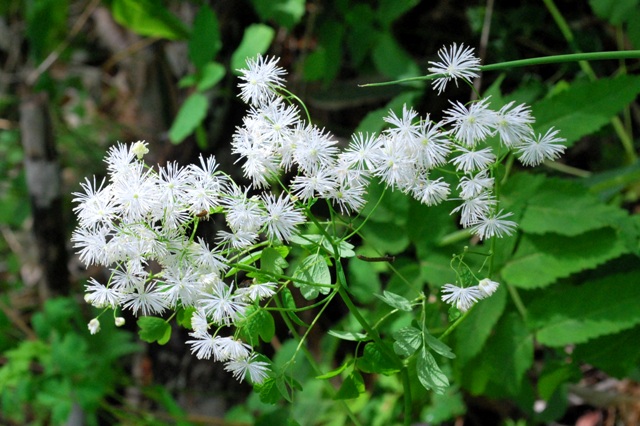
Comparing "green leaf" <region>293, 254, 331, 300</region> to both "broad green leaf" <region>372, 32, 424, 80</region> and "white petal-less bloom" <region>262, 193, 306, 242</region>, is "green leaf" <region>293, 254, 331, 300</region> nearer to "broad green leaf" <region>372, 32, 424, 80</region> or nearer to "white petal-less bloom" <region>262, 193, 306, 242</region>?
"white petal-less bloom" <region>262, 193, 306, 242</region>

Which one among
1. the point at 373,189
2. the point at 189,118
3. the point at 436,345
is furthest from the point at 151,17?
the point at 436,345

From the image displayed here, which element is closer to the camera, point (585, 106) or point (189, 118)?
point (585, 106)

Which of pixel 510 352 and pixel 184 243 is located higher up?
pixel 184 243

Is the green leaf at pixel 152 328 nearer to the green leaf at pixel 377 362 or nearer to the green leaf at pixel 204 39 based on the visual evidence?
the green leaf at pixel 377 362

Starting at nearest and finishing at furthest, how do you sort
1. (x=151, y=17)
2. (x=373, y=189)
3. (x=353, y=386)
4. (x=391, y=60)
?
(x=353, y=386)
(x=373, y=189)
(x=391, y=60)
(x=151, y=17)

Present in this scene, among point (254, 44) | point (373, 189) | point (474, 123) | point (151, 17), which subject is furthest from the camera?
point (151, 17)

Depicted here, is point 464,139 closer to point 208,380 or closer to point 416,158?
point 416,158

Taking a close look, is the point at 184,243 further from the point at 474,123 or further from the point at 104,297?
the point at 474,123

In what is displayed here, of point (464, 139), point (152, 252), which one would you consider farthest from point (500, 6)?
point (152, 252)
